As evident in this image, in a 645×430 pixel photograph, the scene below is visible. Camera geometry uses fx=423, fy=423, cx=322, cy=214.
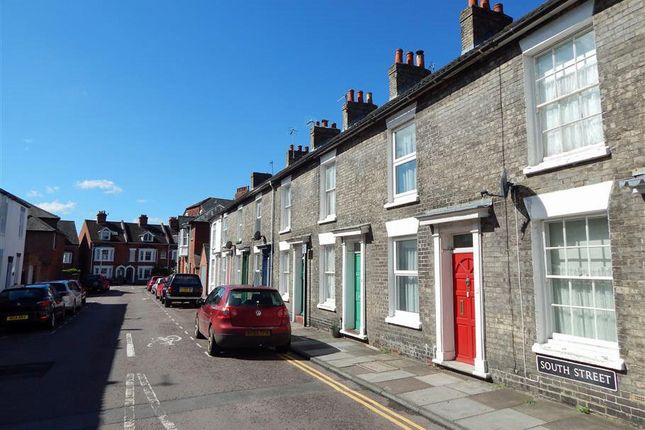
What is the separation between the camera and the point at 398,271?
1045cm

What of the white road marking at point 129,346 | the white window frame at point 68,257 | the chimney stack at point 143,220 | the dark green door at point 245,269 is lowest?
the white road marking at point 129,346

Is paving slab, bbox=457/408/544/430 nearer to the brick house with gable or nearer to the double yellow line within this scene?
the double yellow line

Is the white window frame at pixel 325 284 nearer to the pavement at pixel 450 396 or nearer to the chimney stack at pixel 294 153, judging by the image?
the pavement at pixel 450 396

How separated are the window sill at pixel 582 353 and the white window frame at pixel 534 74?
8.66 ft

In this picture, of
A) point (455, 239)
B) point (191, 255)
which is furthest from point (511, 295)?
point (191, 255)

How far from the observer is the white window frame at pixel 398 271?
31.6 feet

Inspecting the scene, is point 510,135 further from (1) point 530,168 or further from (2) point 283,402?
(2) point 283,402

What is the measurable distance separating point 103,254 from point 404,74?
65621mm

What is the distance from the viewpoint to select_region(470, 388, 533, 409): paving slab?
623 cm

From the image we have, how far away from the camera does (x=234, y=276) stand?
2575 cm

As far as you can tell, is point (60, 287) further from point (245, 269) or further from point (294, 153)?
point (294, 153)

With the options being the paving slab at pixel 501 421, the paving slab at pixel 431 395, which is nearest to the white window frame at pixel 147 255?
the paving slab at pixel 431 395

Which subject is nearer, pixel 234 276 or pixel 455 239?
pixel 455 239

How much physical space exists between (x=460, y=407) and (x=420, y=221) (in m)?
4.02
